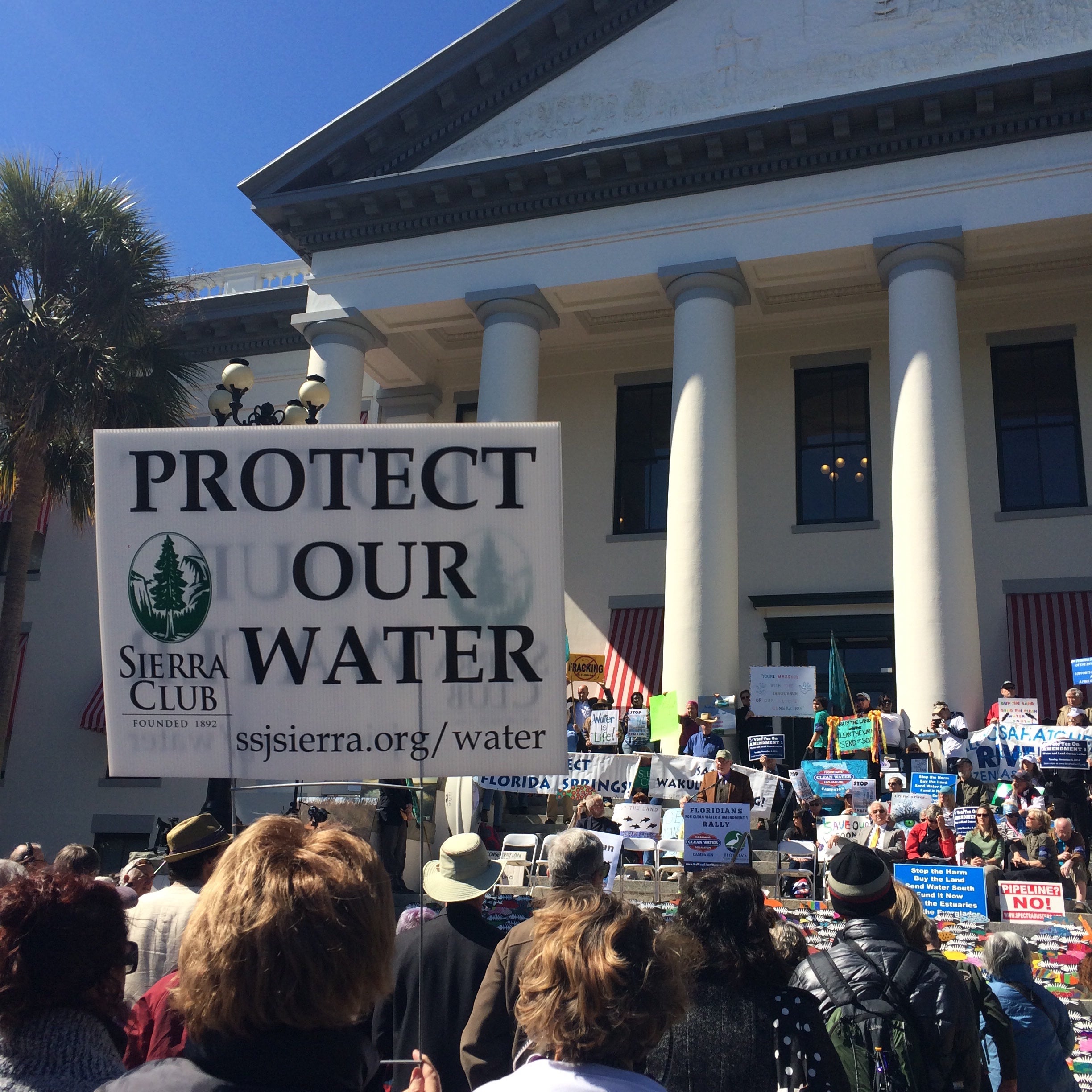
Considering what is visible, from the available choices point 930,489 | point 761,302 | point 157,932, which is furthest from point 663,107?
point 157,932

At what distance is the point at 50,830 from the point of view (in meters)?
24.0

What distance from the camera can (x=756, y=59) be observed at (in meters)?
18.9

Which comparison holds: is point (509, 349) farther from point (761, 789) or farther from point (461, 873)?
point (461, 873)

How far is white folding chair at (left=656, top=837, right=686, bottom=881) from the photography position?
39.3 ft

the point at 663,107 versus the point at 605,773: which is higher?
the point at 663,107

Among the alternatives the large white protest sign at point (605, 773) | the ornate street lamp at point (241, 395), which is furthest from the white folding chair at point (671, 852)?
the ornate street lamp at point (241, 395)

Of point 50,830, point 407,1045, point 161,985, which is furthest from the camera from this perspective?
point 50,830

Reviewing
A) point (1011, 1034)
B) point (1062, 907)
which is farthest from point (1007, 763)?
point (1011, 1034)

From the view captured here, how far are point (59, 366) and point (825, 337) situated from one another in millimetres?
13199

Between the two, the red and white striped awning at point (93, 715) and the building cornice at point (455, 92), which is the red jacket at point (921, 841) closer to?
the building cornice at point (455, 92)

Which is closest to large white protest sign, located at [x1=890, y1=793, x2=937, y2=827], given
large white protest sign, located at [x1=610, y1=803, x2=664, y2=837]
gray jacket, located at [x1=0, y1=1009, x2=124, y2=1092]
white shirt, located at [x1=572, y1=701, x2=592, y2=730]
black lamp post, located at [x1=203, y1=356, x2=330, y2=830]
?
large white protest sign, located at [x1=610, y1=803, x2=664, y2=837]

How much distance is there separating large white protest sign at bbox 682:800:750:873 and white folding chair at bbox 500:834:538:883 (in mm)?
1946

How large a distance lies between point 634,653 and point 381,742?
686 inches

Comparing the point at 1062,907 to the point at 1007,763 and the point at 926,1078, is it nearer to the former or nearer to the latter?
the point at 1007,763
